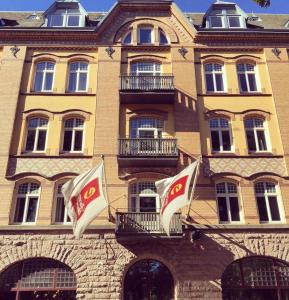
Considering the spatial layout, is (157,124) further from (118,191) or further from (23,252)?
(23,252)

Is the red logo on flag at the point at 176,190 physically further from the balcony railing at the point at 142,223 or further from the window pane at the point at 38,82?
the window pane at the point at 38,82

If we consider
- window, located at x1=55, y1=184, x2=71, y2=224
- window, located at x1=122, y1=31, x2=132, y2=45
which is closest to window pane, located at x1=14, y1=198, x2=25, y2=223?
window, located at x1=55, y1=184, x2=71, y2=224

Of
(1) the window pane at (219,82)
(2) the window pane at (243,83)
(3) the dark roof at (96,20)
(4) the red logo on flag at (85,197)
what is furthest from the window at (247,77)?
(4) the red logo on flag at (85,197)

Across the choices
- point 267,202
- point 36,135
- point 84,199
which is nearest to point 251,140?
point 267,202

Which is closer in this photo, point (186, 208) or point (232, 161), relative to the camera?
point (186, 208)

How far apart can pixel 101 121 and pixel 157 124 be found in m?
2.84

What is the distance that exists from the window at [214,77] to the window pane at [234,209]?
20.6 ft

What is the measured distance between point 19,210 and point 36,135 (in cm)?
386

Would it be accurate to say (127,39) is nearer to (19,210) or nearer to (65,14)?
(65,14)

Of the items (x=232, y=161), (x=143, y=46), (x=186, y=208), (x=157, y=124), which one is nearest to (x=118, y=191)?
(x=186, y=208)

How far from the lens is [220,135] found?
59.2 feet

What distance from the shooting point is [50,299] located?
1422 centimetres

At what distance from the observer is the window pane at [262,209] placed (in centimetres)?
1614

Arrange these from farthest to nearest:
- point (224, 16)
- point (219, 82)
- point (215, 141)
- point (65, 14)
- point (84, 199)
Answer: point (224, 16) → point (65, 14) → point (219, 82) → point (215, 141) → point (84, 199)
